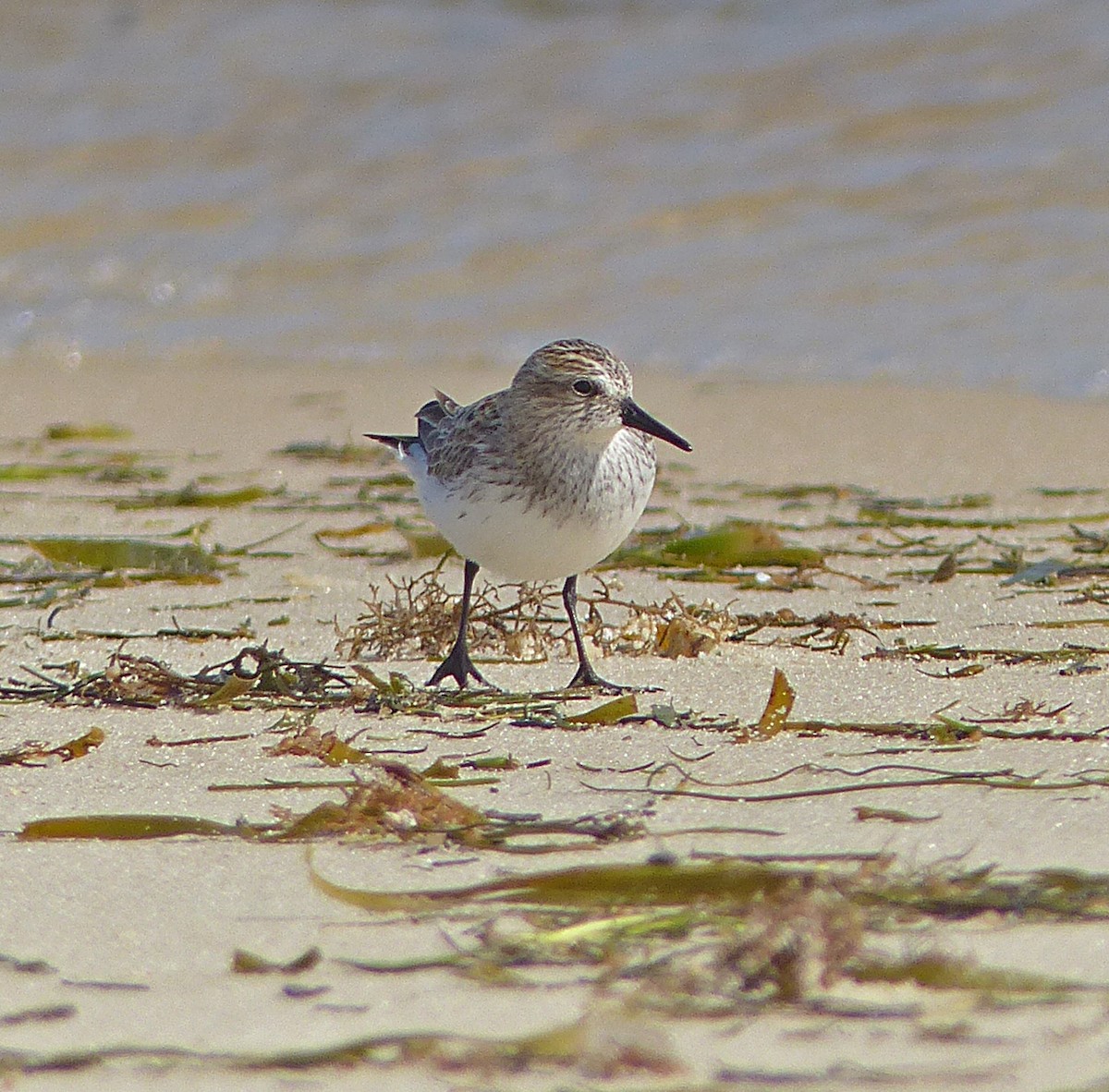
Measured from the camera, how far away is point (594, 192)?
469 inches

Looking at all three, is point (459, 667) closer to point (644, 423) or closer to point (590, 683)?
point (590, 683)

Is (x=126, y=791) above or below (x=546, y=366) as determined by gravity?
below

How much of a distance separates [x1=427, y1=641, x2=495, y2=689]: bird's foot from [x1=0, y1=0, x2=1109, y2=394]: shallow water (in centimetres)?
474

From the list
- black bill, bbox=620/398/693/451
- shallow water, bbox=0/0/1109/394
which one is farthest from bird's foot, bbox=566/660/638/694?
shallow water, bbox=0/0/1109/394

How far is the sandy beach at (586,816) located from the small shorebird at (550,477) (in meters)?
0.29

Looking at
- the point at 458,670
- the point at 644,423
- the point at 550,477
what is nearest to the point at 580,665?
the point at 458,670

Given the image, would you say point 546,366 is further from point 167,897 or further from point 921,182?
point 921,182

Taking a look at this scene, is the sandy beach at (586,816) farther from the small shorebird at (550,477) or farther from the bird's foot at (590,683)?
the small shorebird at (550,477)

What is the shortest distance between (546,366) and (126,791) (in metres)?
1.67

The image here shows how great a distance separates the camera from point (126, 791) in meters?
3.33

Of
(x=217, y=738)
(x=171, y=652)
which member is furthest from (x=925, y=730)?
(x=171, y=652)

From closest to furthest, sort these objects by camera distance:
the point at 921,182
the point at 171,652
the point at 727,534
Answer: the point at 171,652
the point at 727,534
the point at 921,182

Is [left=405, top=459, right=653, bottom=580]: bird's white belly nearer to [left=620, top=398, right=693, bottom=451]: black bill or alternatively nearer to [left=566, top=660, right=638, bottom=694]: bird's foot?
[left=620, top=398, right=693, bottom=451]: black bill

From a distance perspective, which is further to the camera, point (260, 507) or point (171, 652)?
point (260, 507)
